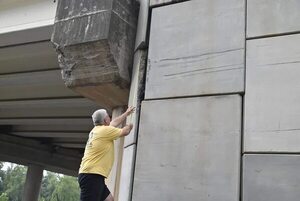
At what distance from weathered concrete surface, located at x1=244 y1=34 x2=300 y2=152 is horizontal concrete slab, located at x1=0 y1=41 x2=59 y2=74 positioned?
3.93 meters

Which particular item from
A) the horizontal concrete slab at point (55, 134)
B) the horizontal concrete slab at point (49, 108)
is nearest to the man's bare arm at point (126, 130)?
the horizontal concrete slab at point (49, 108)

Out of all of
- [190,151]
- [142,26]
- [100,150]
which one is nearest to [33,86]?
[142,26]

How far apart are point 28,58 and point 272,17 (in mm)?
5220

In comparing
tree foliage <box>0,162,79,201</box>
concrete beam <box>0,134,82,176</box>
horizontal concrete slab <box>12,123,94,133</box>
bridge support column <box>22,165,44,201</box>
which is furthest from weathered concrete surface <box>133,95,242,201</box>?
tree foliage <box>0,162,79,201</box>

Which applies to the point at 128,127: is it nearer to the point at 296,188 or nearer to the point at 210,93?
the point at 210,93

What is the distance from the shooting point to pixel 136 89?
5.02 meters

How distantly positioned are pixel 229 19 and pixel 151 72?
3.55ft

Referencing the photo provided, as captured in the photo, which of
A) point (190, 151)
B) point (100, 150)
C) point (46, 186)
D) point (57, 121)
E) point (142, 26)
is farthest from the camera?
point (46, 186)

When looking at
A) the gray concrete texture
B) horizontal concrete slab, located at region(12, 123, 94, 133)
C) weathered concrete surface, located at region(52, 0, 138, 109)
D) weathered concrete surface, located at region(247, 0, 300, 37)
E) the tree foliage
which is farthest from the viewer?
the tree foliage

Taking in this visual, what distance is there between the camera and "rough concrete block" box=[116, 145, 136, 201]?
4598mm

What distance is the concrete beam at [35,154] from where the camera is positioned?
15.9 metres

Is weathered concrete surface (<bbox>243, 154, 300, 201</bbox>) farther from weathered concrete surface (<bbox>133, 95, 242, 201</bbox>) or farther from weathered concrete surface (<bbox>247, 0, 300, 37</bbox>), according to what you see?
weathered concrete surface (<bbox>247, 0, 300, 37</bbox>)

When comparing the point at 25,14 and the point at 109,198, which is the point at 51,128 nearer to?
the point at 25,14

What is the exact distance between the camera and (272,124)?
157 inches
